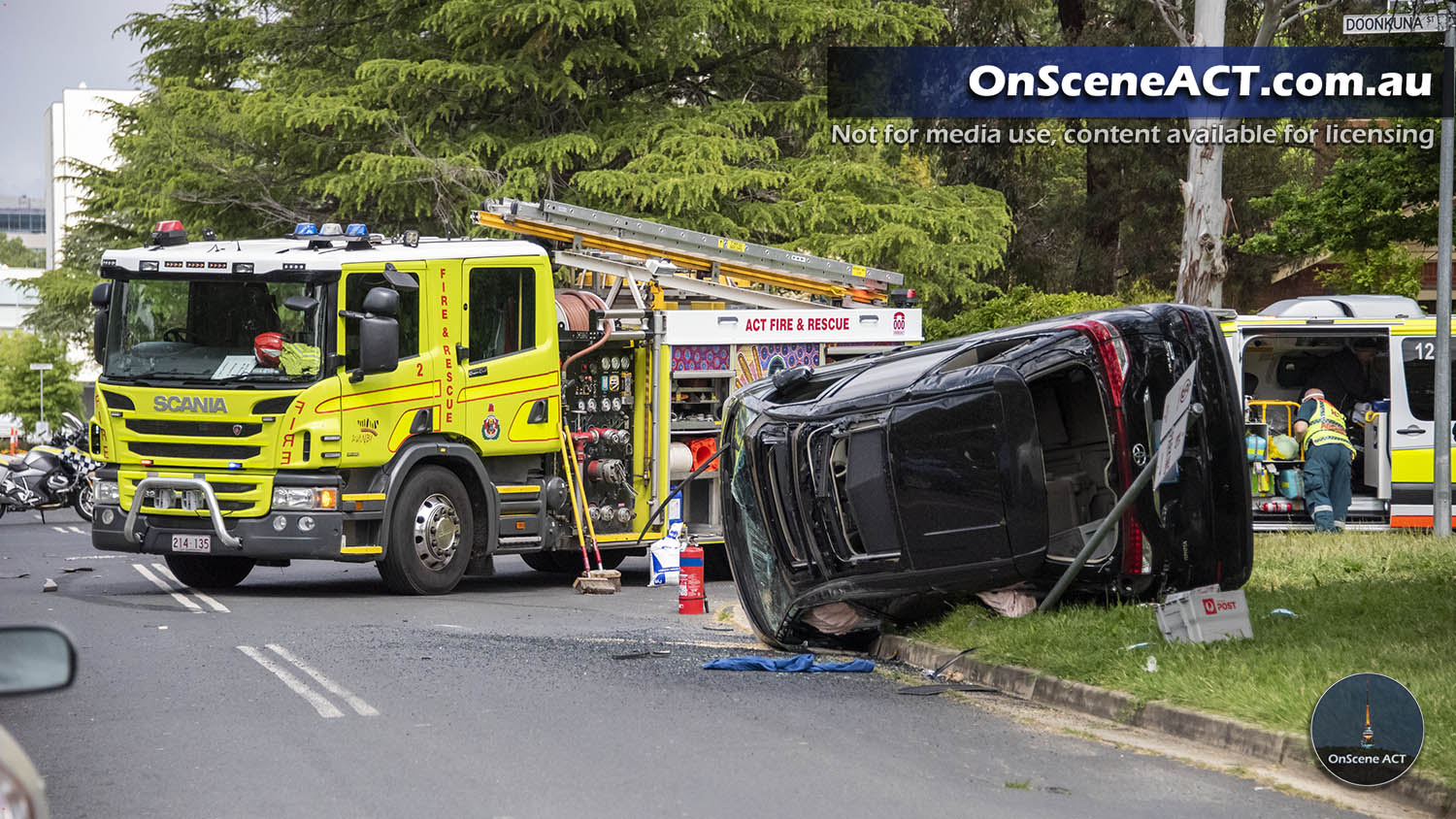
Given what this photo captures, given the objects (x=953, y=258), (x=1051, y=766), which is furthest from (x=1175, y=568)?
(x=953, y=258)

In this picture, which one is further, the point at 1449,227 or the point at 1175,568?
the point at 1449,227

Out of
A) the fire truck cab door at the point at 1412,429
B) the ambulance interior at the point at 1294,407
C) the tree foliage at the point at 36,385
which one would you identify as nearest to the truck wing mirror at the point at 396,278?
the ambulance interior at the point at 1294,407

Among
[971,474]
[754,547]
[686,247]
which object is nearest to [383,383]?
[686,247]

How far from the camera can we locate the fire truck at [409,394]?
13.2m

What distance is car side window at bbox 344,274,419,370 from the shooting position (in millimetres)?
13344

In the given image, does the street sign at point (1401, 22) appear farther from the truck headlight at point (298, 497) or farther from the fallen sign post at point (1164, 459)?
the truck headlight at point (298, 497)

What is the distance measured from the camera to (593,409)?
50.7ft

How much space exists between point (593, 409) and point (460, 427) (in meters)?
1.77

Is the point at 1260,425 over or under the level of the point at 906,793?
over

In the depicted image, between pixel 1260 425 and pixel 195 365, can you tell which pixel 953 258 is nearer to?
pixel 1260 425

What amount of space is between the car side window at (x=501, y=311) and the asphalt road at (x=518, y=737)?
3.17 m

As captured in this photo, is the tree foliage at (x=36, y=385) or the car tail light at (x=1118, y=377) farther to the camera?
the tree foliage at (x=36, y=385)

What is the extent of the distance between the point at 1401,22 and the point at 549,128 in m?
14.3

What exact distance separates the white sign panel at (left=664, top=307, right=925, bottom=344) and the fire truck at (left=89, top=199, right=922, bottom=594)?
0.10ft
